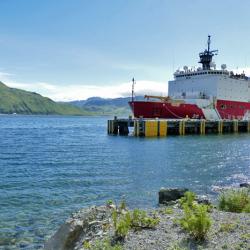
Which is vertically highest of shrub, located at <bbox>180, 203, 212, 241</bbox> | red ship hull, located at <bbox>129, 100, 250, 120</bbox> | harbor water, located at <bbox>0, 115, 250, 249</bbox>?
red ship hull, located at <bbox>129, 100, 250, 120</bbox>

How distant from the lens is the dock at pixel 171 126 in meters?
54.2

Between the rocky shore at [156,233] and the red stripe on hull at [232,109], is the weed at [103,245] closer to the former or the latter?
the rocky shore at [156,233]

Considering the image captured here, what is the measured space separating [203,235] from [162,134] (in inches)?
1855

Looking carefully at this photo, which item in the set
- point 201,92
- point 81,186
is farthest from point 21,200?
point 201,92

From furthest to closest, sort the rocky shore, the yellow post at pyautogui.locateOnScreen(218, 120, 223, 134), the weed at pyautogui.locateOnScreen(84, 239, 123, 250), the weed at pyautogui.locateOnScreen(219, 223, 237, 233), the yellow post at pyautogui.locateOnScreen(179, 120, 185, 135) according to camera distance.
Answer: the yellow post at pyautogui.locateOnScreen(218, 120, 223, 134) → the yellow post at pyautogui.locateOnScreen(179, 120, 185, 135) → the weed at pyautogui.locateOnScreen(219, 223, 237, 233) → the rocky shore → the weed at pyautogui.locateOnScreen(84, 239, 123, 250)

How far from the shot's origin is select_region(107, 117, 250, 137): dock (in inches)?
2133

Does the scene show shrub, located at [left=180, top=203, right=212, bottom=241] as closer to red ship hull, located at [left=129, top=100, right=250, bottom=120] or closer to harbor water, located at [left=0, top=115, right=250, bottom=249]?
harbor water, located at [left=0, top=115, right=250, bottom=249]

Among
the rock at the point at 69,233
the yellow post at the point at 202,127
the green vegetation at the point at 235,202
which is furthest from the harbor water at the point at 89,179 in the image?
the yellow post at the point at 202,127

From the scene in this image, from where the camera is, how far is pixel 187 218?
28.7 feet

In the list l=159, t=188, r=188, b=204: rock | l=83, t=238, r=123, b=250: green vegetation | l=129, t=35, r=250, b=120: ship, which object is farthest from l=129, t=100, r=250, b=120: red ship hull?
l=83, t=238, r=123, b=250: green vegetation

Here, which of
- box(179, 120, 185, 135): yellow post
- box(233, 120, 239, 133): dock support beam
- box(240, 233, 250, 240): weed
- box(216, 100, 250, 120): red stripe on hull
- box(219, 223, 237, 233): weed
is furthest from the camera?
box(216, 100, 250, 120): red stripe on hull

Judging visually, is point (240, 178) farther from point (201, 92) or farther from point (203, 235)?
point (201, 92)

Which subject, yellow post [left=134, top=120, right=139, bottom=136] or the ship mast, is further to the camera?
the ship mast

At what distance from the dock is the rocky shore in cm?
4362
